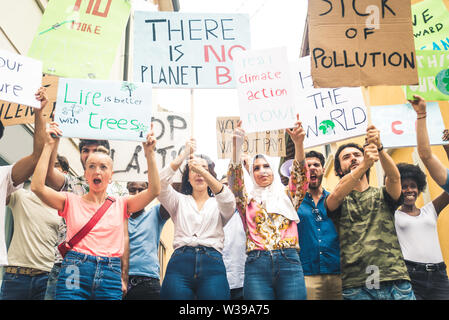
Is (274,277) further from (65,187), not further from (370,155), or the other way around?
(65,187)

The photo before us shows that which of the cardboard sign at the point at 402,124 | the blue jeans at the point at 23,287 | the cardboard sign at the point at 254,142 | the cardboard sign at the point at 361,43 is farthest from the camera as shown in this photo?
the cardboard sign at the point at 254,142

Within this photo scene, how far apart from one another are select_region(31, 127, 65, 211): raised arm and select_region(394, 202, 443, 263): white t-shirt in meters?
2.65

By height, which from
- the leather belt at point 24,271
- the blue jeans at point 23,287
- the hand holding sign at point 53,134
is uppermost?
the hand holding sign at point 53,134

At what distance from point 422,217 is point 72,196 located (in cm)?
275

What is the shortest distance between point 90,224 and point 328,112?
7.44ft

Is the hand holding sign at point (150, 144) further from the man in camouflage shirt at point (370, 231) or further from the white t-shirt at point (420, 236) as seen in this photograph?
the white t-shirt at point (420, 236)

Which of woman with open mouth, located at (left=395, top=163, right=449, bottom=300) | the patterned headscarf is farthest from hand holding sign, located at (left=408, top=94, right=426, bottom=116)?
the patterned headscarf

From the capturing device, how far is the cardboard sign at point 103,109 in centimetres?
365

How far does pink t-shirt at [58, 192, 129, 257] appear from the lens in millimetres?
3121

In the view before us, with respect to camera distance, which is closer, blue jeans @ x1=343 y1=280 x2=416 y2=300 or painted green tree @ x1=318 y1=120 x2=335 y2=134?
blue jeans @ x1=343 y1=280 x2=416 y2=300

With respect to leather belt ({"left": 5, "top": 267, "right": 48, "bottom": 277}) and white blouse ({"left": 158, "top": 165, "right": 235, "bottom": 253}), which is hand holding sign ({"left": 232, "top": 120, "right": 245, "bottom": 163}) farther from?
leather belt ({"left": 5, "top": 267, "right": 48, "bottom": 277})

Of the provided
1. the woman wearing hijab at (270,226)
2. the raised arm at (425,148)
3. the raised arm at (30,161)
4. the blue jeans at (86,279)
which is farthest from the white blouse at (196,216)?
the raised arm at (425,148)

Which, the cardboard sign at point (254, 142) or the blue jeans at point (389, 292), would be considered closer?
the blue jeans at point (389, 292)

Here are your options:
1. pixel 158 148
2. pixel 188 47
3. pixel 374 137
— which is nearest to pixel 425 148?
pixel 374 137
